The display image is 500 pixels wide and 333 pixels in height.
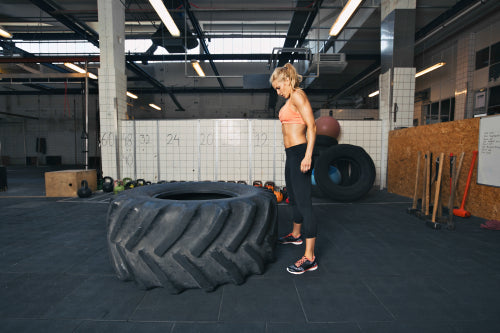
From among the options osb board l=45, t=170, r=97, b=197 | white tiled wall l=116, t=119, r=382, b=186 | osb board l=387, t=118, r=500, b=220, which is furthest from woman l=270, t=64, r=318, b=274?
osb board l=45, t=170, r=97, b=197

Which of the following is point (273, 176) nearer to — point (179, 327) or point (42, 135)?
point (179, 327)

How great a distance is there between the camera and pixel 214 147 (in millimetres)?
4754

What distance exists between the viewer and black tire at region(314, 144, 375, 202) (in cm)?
342

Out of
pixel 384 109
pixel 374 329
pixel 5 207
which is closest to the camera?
pixel 374 329

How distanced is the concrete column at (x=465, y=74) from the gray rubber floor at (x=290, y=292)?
19.5 ft

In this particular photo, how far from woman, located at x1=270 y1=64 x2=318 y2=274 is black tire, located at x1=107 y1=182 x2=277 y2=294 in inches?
13.7

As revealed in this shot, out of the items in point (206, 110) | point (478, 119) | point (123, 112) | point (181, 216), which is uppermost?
point (206, 110)

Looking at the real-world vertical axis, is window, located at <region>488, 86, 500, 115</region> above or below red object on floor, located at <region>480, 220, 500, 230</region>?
above

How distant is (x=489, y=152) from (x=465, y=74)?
5.45 m

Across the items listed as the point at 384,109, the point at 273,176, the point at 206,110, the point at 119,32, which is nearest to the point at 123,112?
the point at 119,32

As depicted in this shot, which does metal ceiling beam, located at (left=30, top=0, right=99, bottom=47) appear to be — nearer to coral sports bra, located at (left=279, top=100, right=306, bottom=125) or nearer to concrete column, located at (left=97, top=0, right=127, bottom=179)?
concrete column, located at (left=97, top=0, right=127, bottom=179)

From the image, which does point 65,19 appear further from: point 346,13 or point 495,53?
point 495,53

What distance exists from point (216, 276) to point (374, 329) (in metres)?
0.74

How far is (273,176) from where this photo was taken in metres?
4.72
